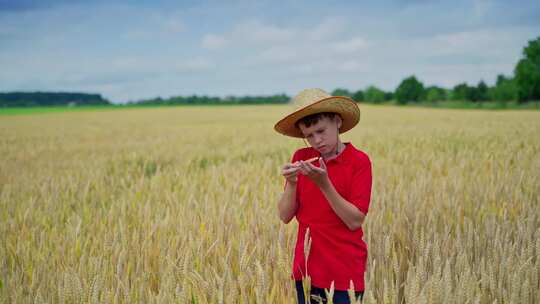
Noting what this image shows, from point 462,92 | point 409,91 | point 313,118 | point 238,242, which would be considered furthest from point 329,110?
point 409,91

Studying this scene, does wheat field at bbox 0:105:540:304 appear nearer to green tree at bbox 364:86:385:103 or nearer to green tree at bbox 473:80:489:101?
green tree at bbox 473:80:489:101

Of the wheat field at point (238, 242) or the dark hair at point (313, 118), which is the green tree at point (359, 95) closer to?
the wheat field at point (238, 242)

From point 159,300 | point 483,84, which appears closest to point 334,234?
point 159,300

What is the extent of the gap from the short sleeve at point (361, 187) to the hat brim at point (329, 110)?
212 millimetres

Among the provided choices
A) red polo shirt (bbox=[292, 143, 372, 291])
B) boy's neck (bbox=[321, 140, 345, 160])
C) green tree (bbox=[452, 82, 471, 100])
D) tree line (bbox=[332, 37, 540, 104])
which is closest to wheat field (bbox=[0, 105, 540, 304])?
red polo shirt (bbox=[292, 143, 372, 291])

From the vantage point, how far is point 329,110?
5.08 ft

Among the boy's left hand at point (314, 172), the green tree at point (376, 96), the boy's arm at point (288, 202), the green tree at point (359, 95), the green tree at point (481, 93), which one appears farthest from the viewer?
the green tree at point (359, 95)

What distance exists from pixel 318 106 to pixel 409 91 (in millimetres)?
85404

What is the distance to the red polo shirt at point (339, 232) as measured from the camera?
4.98 feet

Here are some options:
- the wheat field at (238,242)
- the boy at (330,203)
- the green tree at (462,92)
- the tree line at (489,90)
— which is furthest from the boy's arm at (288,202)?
the green tree at (462,92)

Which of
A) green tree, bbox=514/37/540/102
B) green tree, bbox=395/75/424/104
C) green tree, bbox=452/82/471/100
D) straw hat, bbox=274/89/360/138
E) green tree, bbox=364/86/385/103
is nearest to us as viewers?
straw hat, bbox=274/89/360/138

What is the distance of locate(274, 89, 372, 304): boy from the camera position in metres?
1.51

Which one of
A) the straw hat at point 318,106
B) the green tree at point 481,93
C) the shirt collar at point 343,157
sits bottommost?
the shirt collar at point 343,157

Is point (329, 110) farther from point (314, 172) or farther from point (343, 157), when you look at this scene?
point (314, 172)
